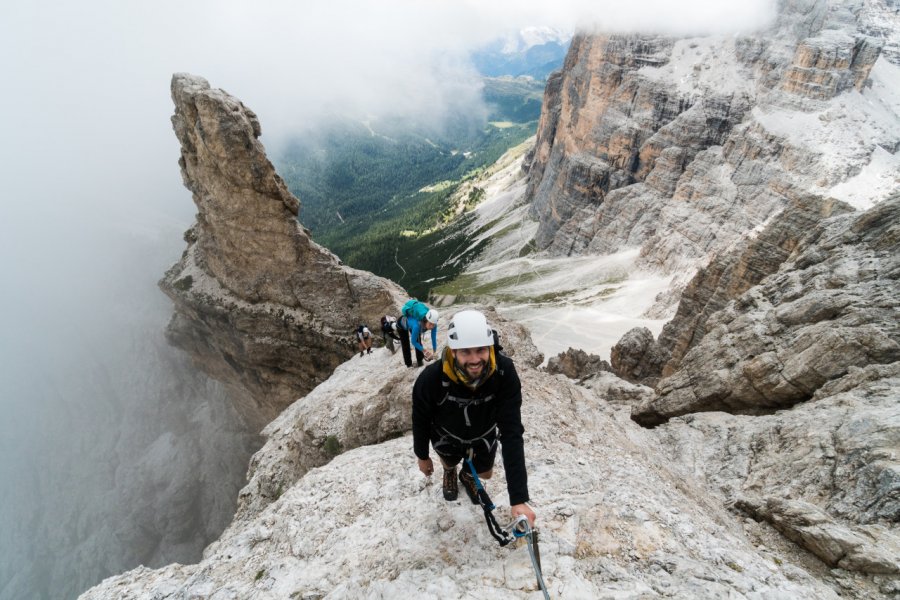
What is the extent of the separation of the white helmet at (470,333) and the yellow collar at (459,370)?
286 millimetres

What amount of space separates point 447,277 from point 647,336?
4117 inches

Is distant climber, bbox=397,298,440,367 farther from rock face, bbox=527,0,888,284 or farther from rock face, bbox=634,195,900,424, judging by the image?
rock face, bbox=527,0,888,284

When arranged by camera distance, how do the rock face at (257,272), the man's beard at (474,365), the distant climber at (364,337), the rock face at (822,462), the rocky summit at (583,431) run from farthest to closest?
the rock face at (257,272)
the distant climber at (364,337)
the rock face at (822,462)
the rocky summit at (583,431)
the man's beard at (474,365)

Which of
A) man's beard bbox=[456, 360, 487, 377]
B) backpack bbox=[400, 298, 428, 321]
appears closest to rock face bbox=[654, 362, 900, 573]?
man's beard bbox=[456, 360, 487, 377]

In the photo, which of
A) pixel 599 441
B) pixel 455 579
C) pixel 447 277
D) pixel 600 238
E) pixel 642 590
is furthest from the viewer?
pixel 447 277

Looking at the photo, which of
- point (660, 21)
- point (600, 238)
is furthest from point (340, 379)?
point (660, 21)

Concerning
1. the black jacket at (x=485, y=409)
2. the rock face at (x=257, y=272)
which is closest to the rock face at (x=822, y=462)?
the black jacket at (x=485, y=409)

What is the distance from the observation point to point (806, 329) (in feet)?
54.2

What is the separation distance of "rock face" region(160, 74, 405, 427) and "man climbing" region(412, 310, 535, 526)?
25682 millimetres

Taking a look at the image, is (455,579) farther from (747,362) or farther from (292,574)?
(747,362)

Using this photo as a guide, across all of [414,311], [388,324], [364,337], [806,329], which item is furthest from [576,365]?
[414,311]

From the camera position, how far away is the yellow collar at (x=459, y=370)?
5.18 m

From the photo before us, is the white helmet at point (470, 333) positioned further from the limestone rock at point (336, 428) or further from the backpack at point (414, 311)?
the backpack at point (414, 311)

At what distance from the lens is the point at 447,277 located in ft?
472
